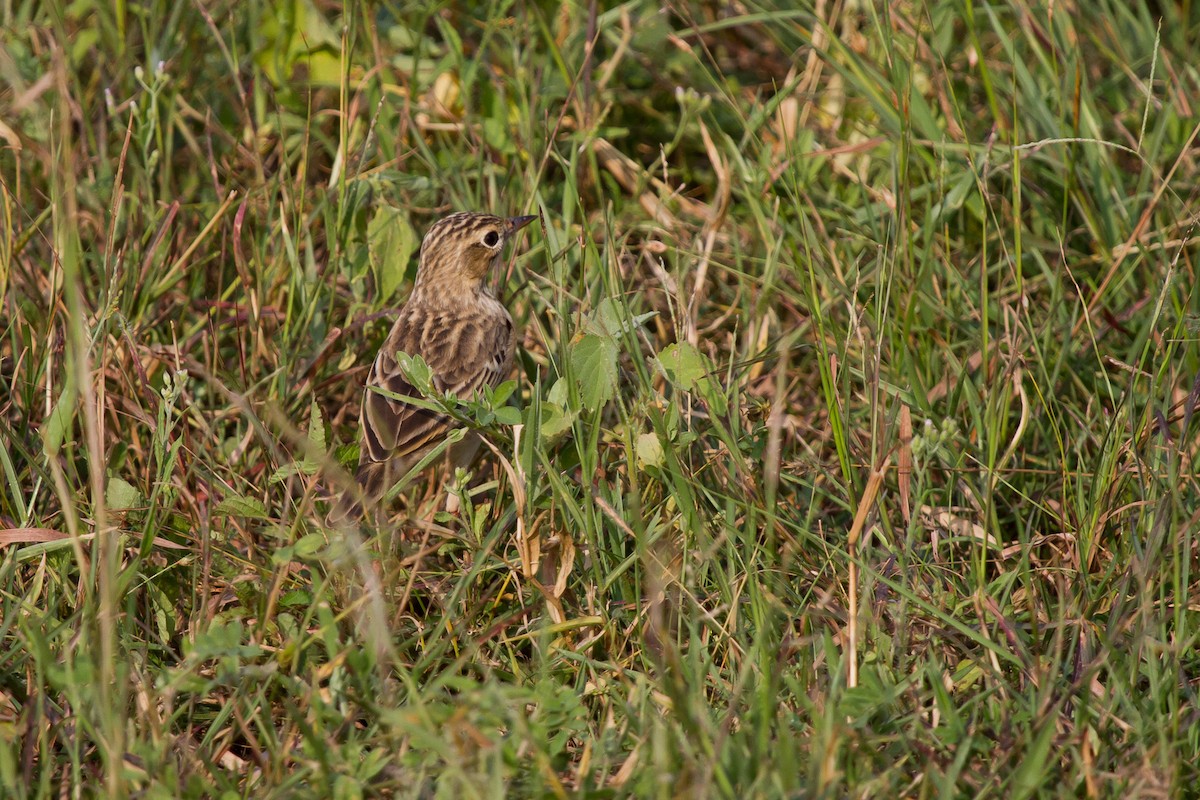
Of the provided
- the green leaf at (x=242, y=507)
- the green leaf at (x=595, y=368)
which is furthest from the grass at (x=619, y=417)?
the green leaf at (x=242, y=507)

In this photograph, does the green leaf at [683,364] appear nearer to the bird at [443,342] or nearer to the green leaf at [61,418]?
the bird at [443,342]

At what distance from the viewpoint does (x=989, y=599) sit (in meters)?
4.25

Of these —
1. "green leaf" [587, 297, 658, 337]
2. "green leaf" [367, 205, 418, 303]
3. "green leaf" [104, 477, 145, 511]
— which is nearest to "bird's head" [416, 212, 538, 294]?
"green leaf" [367, 205, 418, 303]

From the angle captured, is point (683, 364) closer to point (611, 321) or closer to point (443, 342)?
point (611, 321)

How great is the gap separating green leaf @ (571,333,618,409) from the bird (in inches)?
35.7

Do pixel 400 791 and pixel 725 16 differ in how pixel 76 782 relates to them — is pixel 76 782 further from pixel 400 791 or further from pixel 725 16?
pixel 725 16

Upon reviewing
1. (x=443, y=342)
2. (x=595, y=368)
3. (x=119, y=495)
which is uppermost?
(x=595, y=368)

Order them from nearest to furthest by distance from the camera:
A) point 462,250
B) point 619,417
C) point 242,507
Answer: point 242,507, point 619,417, point 462,250

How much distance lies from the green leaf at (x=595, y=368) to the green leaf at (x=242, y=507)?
44.1 inches

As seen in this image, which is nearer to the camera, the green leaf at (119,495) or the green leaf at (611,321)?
the green leaf at (611,321)

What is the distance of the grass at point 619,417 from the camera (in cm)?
371

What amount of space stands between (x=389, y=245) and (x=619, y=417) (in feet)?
4.21

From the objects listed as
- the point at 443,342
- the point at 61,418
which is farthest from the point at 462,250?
the point at 61,418

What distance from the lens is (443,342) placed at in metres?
5.82
